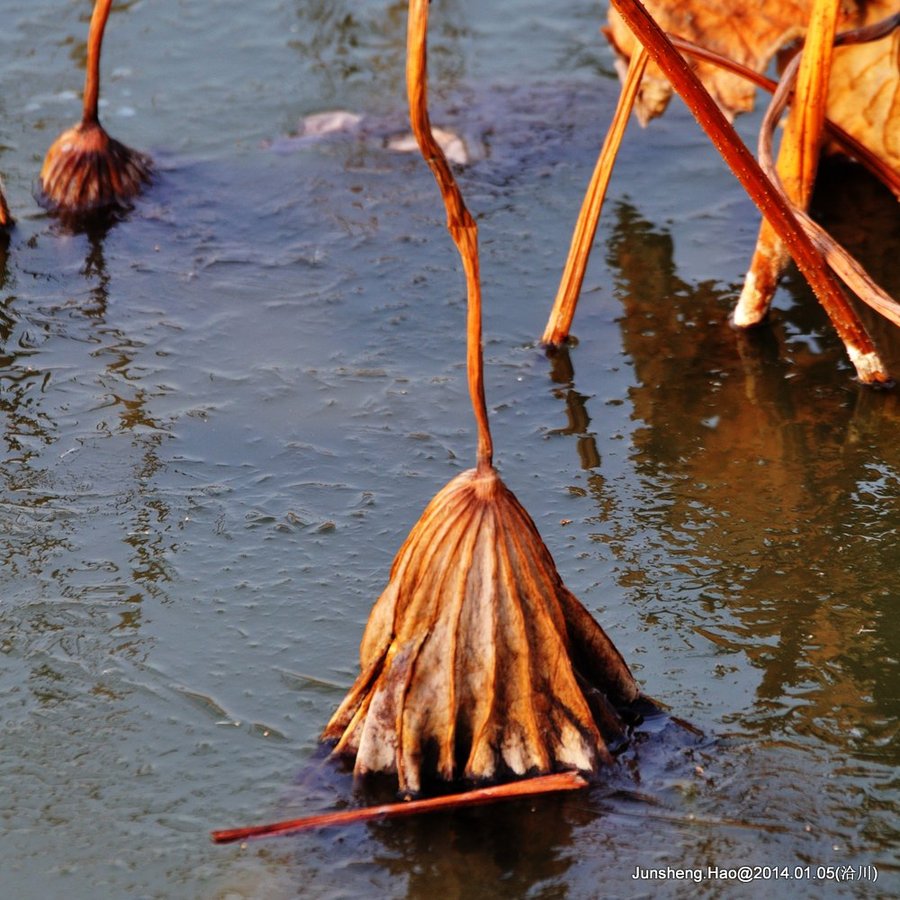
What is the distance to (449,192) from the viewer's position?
8.55 ft

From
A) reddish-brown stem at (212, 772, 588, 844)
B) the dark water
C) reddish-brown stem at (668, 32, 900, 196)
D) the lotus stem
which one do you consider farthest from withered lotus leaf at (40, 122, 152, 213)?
reddish-brown stem at (212, 772, 588, 844)

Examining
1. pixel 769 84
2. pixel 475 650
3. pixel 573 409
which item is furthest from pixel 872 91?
pixel 475 650

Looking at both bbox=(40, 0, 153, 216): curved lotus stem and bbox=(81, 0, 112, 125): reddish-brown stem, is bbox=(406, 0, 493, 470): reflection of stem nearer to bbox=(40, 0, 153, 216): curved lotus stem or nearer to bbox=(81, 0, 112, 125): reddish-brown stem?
bbox=(81, 0, 112, 125): reddish-brown stem

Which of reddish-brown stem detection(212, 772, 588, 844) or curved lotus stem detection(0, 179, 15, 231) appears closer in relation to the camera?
reddish-brown stem detection(212, 772, 588, 844)

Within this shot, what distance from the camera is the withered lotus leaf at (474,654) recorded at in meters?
2.80

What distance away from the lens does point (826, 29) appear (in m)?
4.21

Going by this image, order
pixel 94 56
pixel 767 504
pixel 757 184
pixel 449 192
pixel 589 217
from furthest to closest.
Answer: pixel 94 56 < pixel 589 217 < pixel 767 504 < pixel 757 184 < pixel 449 192

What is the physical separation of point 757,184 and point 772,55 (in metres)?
1.06

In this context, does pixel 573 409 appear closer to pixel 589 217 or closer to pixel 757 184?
pixel 589 217

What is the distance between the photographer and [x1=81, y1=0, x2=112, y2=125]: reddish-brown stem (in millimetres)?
5441

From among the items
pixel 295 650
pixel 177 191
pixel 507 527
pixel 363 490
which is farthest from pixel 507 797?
pixel 177 191

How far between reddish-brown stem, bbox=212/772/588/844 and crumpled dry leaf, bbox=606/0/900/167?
2.84m

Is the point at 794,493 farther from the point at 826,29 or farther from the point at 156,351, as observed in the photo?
the point at 156,351

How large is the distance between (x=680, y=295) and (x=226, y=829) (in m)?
3.12
